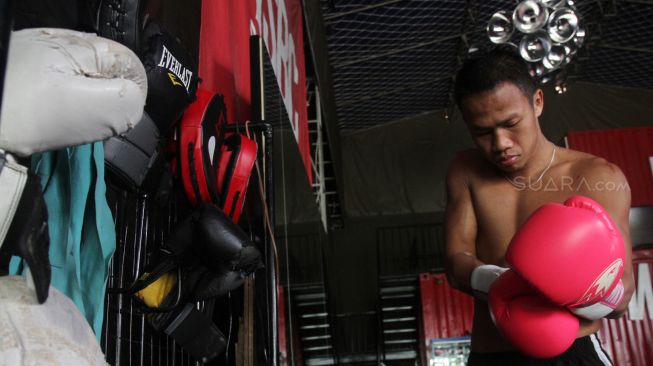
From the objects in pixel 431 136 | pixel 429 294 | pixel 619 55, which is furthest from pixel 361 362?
pixel 619 55

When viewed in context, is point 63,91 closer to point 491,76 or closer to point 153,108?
point 153,108

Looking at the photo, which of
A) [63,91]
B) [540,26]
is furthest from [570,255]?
[540,26]

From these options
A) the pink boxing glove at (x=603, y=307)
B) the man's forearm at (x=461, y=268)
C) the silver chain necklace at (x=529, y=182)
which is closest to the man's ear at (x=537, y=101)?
the silver chain necklace at (x=529, y=182)

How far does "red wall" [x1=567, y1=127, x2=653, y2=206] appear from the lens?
352 inches

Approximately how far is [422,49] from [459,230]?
32.0 feet

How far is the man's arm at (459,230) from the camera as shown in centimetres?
182

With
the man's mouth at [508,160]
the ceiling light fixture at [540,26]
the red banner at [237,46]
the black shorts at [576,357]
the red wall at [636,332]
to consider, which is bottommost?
the red wall at [636,332]

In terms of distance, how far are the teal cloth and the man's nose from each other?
1.04 metres

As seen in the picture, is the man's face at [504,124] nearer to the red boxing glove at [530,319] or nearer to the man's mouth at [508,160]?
the man's mouth at [508,160]

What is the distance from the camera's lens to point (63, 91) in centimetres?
81

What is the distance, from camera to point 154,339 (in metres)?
1.78

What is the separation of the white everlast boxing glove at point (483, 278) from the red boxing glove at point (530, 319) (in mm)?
64

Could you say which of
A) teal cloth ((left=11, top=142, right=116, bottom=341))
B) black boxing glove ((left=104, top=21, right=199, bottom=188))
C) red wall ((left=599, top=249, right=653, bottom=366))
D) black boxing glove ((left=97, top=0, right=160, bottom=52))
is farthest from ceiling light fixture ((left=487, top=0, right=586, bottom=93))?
teal cloth ((left=11, top=142, right=116, bottom=341))

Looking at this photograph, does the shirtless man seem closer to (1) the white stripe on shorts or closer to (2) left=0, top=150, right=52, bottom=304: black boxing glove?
(1) the white stripe on shorts
